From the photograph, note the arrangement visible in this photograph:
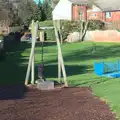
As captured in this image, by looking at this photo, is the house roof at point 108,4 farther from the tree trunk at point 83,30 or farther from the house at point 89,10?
the tree trunk at point 83,30

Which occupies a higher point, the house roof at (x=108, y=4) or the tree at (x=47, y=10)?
the house roof at (x=108, y=4)

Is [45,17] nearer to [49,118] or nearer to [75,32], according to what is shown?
[75,32]

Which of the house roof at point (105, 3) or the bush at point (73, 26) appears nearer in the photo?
the bush at point (73, 26)

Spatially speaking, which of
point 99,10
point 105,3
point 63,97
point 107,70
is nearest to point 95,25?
point 99,10

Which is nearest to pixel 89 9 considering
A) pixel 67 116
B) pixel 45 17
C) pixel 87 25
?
pixel 45 17

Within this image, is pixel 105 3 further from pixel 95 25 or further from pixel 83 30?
pixel 83 30

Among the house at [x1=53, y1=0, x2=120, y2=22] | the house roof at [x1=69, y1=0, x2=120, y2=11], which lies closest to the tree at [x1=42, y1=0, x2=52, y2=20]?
the house at [x1=53, y1=0, x2=120, y2=22]

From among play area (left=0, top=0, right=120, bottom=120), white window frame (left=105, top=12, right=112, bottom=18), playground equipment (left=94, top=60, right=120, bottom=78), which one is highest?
play area (left=0, top=0, right=120, bottom=120)

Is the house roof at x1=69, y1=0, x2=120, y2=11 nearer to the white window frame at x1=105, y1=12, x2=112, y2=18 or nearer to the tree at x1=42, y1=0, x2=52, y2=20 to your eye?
the white window frame at x1=105, y1=12, x2=112, y2=18

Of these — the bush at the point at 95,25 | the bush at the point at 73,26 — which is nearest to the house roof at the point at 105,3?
the bush at the point at 95,25

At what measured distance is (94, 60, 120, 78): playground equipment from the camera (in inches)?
836

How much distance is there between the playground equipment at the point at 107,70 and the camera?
69.7 ft

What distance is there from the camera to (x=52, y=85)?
17.4 meters

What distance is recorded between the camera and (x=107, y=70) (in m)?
22.3
